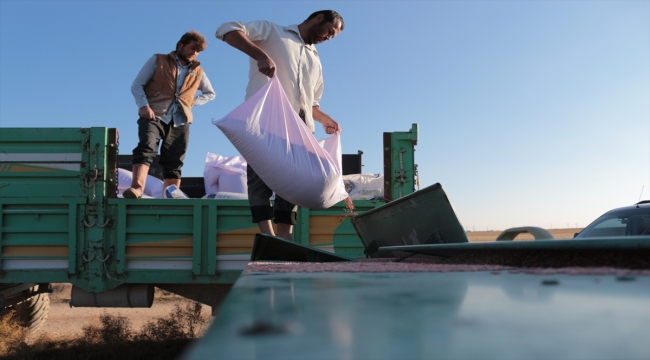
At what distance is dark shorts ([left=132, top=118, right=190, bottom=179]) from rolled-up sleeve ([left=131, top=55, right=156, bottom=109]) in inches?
5.7

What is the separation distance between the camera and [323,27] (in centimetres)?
315

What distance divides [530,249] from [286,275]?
0.48m

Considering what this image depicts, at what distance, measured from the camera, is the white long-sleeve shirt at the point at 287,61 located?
3.06 meters

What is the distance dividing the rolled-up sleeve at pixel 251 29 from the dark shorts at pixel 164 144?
58.2 inches

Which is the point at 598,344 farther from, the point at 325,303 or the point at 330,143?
the point at 330,143

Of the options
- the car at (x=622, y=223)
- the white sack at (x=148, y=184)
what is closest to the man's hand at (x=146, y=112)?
the white sack at (x=148, y=184)

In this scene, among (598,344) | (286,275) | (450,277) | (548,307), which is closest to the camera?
(598,344)

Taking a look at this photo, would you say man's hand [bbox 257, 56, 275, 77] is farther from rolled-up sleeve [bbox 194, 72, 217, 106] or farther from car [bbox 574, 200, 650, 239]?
car [bbox 574, 200, 650, 239]

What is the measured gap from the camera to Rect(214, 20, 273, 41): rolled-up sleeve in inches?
113

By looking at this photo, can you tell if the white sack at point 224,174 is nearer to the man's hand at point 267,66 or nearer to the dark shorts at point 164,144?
the dark shorts at point 164,144

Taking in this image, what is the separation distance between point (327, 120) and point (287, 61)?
563 millimetres

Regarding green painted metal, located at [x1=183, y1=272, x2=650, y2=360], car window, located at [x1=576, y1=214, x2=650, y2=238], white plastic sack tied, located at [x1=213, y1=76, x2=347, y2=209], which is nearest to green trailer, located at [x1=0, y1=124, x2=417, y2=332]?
white plastic sack tied, located at [x1=213, y1=76, x2=347, y2=209]

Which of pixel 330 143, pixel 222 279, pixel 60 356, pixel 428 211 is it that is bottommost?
pixel 60 356

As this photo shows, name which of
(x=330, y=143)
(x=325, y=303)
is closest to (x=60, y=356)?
(x=330, y=143)
